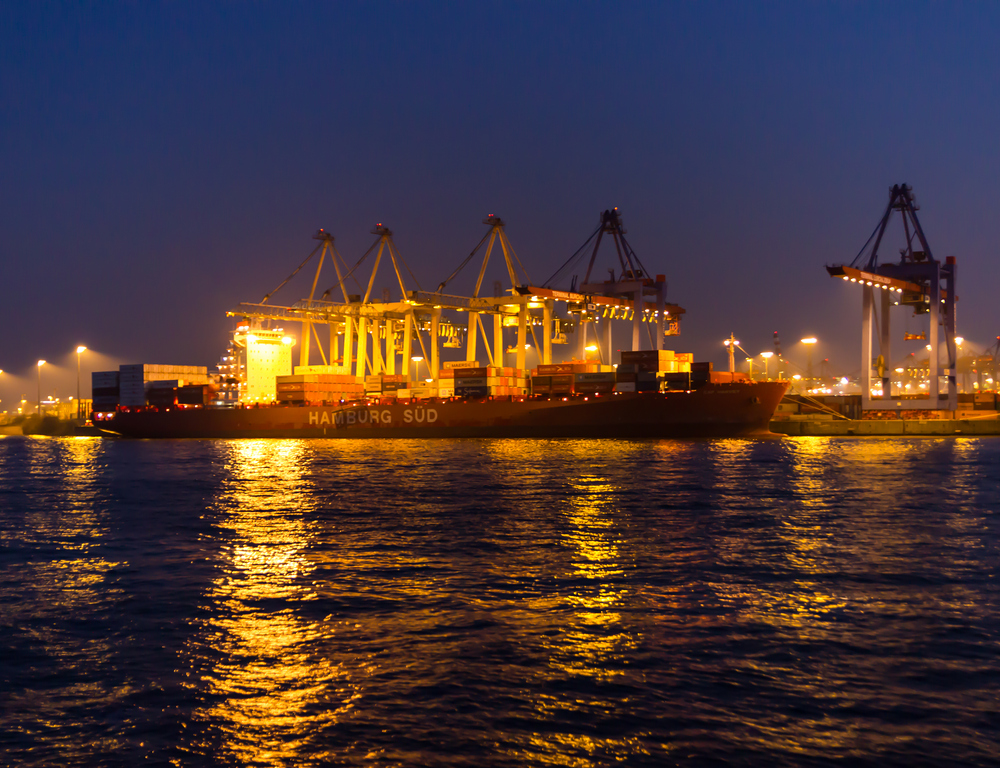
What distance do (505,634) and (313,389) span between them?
224 ft

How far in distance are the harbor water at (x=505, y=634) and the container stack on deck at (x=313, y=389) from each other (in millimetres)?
50953

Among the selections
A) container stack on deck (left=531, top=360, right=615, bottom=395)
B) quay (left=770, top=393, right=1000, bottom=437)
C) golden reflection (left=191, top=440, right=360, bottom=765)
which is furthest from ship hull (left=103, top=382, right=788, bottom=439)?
golden reflection (left=191, top=440, right=360, bottom=765)

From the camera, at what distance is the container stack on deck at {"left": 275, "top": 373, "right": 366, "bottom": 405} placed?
76625mm

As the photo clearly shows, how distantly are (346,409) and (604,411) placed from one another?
2506 cm

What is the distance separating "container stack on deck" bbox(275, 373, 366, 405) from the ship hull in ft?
4.65

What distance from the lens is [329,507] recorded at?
2655 centimetres

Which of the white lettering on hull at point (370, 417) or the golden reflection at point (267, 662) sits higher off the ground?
the white lettering on hull at point (370, 417)

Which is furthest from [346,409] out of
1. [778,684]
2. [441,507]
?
[778,684]

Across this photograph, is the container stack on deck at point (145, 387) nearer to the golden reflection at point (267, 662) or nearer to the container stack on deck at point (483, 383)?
the container stack on deck at point (483, 383)

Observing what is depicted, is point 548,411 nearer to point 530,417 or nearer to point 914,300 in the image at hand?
point 530,417

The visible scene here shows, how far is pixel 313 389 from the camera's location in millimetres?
76812

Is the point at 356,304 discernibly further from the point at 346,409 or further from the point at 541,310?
the point at 541,310

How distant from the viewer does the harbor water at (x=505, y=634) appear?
784cm

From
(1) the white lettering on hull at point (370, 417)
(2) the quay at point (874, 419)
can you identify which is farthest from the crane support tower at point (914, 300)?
(1) the white lettering on hull at point (370, 417)
